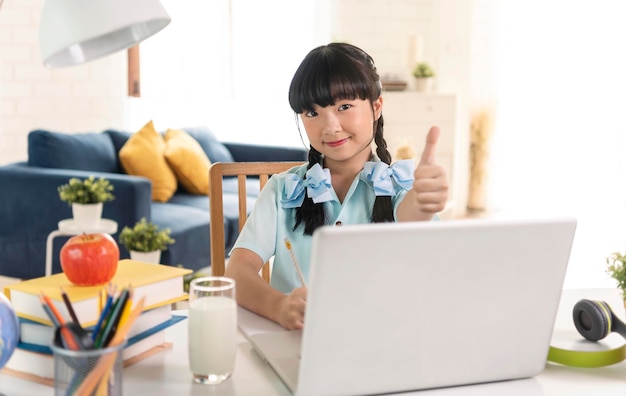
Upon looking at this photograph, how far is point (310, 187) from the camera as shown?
1.34 meters

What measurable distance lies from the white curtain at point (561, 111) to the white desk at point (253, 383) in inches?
169

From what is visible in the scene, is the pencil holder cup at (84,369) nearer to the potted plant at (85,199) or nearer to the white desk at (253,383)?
the white desk at (253,383)

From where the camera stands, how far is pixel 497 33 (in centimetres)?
533

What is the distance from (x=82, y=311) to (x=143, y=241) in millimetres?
2062

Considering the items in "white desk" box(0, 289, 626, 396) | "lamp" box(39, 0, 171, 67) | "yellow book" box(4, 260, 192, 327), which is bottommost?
"white desk" box(0, 289, 626, 396)

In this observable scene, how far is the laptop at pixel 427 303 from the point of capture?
0.73 m

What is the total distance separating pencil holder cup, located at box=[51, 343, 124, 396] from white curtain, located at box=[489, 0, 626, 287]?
4.67 meters

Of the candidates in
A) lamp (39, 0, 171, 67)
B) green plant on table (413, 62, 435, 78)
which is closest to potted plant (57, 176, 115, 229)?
lamp (39, 0, 171, 67)

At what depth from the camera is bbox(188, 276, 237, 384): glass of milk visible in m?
0.85

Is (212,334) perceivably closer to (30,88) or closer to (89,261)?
(89,261)

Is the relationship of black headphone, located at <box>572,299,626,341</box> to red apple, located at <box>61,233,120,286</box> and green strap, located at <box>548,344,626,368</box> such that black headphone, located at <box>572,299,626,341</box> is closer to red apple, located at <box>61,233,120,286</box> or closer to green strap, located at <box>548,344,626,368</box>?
green strap, located at <box>548,344,626,368</box>

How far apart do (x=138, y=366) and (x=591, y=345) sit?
600 mm

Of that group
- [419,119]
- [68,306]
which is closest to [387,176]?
[68,306]

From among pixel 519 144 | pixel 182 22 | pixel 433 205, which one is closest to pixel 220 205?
pixel 433 205
